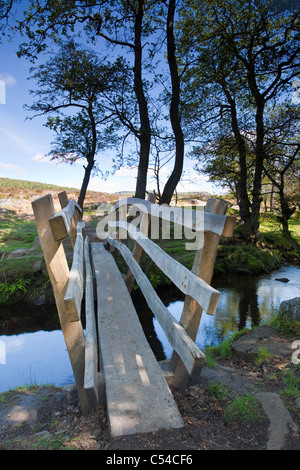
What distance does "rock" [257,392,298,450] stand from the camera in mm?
1893

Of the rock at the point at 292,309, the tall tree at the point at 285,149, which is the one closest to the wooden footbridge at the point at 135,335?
the rock at the point at 292,309

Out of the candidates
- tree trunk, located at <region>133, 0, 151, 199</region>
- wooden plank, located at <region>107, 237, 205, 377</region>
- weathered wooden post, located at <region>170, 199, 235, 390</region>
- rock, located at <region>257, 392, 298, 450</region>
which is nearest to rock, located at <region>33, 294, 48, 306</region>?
tree trunk, located at <region>133, 0, 151, 199</region>

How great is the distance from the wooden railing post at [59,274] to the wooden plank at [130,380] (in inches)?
9.9

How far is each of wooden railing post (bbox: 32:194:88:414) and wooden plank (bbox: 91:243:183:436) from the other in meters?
0.25

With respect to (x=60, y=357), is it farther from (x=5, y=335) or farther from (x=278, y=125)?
(x=278, y=125)

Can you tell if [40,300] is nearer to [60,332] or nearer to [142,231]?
[60,332]

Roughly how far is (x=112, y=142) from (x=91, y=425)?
13.6m

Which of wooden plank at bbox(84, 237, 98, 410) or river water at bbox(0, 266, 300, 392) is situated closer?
wooden plank at bbox(84, 237, 98, 410)

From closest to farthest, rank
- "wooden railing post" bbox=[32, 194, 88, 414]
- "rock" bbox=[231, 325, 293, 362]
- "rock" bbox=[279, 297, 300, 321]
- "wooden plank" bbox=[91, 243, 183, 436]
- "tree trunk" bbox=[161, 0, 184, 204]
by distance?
"wooden plank" bbox=[91, 243, 183, 436], "wooden railing post" bbox=[32, 194, 88, 414], "rock" bbox=[231, 325, 293, 362], "rock" bbox=[279, 297, 300, 321], "tree trunk" bbox=[161, 0, 184, 204]

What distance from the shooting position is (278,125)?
12953 mm

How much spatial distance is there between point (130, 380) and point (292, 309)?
10.3 ft

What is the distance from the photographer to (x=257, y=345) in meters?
3.89

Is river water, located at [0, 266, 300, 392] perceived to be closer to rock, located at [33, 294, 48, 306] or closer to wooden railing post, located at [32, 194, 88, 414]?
rock, located at [33, 294, 48, 306]

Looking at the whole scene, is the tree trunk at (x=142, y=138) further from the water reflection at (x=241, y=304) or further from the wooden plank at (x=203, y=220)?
the wooden plank at (x=203, y=220)
